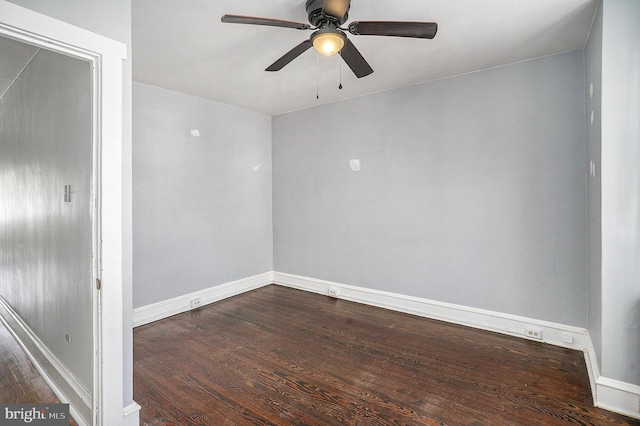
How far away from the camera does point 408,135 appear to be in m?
3.61

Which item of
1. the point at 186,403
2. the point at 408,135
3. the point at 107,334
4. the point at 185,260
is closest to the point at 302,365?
the point at 186,403

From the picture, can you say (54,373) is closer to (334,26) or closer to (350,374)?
(350,374)

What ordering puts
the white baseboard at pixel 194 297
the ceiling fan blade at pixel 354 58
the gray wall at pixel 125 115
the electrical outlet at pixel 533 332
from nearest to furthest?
the gray wall at pixel 125 115
the ceiling fan blade at pixel 354 58
the electrical outlet at pixel 533 332
the white baseboard at pixel 194 297

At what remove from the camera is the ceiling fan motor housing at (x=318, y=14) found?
1901 millimetres

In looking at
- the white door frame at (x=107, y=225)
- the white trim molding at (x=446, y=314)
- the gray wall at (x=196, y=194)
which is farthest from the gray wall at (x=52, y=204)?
the white trim molding at (x=446, y=314)

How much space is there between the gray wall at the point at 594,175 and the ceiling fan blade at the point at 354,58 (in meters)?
1.53

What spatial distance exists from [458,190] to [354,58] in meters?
1.83

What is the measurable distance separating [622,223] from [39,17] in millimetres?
3295

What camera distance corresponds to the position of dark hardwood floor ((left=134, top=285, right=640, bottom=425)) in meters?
1.96

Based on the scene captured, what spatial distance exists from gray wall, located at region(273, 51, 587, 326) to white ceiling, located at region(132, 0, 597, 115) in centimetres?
29

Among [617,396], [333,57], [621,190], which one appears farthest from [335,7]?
[617,396]

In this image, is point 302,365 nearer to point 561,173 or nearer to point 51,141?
point 51,141

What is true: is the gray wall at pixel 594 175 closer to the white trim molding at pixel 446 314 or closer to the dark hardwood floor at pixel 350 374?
the white trim molding at pixel 446 314

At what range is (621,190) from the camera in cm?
196
